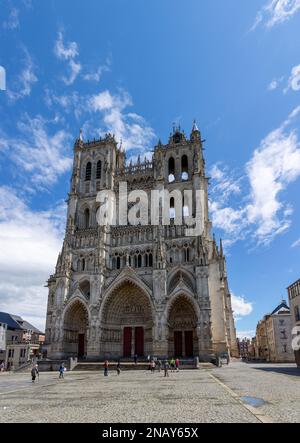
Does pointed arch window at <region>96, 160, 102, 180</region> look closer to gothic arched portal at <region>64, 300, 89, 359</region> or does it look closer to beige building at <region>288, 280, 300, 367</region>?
gothic arched portal at <region>64, 300, 89, 359</region>

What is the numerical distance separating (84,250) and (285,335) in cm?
4091

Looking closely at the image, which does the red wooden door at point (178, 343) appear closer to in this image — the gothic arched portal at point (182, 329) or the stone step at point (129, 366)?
the gothic arched portal at point (182, 329)

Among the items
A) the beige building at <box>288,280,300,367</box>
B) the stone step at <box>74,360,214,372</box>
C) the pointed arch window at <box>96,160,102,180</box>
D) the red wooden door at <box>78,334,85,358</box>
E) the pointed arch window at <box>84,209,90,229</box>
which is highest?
the pointed arch window at <box>96,160,102,180</box>

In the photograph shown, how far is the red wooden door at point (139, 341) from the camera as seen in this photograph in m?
39.6

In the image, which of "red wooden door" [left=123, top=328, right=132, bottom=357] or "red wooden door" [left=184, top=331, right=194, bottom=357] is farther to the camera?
"red wooden door" [left=123, top=328, right=132, bottom=357]

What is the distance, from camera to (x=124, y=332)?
133 feet

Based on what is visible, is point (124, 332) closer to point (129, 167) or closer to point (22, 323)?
point (129, 167)

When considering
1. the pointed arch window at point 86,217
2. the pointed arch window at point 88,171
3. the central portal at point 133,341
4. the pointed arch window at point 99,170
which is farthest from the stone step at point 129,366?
the pointed arch window at point 88,171

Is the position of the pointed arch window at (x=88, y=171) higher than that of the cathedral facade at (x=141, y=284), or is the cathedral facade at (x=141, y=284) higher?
the pointed arch window at (x=88, y=171)

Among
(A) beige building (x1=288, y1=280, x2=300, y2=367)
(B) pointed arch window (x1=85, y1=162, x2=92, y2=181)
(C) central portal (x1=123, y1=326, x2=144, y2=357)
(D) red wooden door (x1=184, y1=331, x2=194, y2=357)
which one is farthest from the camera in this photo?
(B) pointed arch window (x1=85, y1=162, x2=92, y2=181)

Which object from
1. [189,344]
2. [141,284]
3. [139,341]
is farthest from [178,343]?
[141,284]

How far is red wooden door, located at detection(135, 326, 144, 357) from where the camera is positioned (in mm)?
39594

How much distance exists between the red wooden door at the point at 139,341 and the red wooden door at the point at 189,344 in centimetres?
541

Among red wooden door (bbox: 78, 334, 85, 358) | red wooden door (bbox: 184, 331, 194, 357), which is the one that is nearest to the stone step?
red wooden door (bbox: 184, 331, 194, 357)
